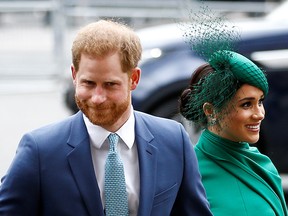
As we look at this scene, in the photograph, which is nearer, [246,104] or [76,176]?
[76,176]

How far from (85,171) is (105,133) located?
148mm

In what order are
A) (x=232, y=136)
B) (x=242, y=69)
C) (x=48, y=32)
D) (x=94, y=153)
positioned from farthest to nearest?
(x=48, y=32) < (x=232, y=136) < (x=242, y=69) < (x=94, y=153)

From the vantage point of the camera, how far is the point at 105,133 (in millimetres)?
3047

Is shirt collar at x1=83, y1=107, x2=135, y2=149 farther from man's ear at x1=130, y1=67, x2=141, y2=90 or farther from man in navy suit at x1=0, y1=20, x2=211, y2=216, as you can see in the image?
man's ear at x1=130, y1=67, x2=141, y2=90

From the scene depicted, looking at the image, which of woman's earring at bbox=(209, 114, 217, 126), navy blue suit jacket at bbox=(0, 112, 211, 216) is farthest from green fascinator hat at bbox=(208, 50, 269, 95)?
navy blue suit jacket at bbox=(0, 112, 211, 216)

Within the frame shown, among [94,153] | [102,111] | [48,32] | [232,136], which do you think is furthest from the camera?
[48,32]

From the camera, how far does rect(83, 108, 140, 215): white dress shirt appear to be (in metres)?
3.04

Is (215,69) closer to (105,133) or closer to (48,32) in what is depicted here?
(105,133)

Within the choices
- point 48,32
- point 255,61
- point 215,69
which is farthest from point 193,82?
point 48,32

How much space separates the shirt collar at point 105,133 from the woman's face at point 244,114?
0.64 metres

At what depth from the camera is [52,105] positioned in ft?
40.5

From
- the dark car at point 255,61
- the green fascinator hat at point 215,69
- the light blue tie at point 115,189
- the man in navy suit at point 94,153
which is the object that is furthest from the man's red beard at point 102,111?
the dark car at point 255,61

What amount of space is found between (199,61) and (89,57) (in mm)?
5071

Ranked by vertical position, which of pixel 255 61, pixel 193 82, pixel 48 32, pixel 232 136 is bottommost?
pixel 48 32
